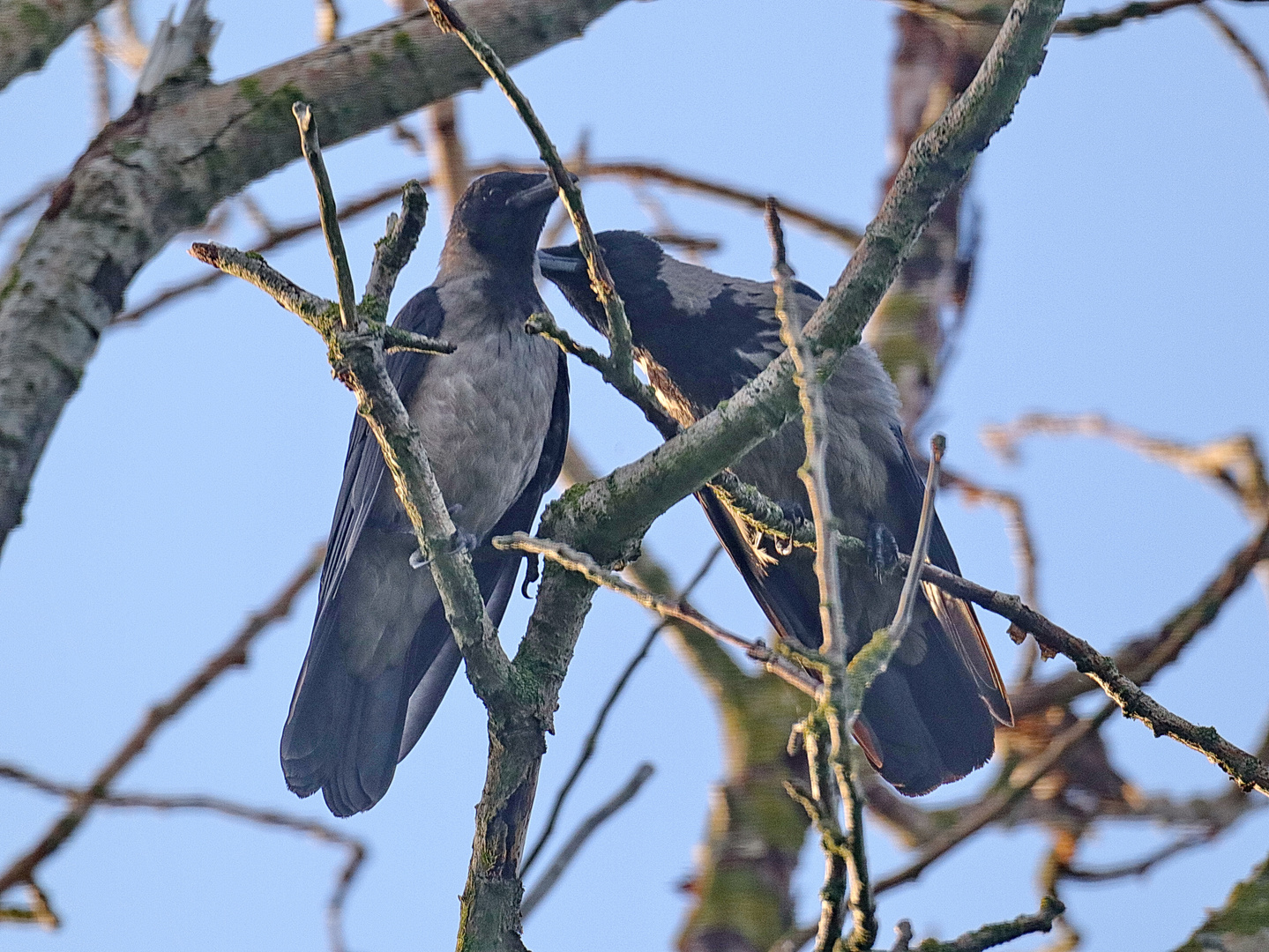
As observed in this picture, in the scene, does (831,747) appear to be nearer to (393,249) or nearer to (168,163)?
(393,249)

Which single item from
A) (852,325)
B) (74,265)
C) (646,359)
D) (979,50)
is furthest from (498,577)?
(979,50)

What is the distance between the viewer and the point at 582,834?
9.54ft

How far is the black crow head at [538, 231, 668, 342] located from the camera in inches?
201

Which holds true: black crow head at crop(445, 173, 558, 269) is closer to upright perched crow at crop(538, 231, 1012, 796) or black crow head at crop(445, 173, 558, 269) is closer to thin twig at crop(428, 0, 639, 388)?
upright perched crow at crop(538, 231, 1012, 796)

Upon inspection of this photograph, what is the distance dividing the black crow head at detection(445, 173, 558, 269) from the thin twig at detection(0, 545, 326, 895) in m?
1.49

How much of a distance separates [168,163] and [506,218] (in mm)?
1442

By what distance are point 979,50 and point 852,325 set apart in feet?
13.8

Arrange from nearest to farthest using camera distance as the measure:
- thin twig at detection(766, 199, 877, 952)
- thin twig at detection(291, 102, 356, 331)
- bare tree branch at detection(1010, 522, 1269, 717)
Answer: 1. thin twig at detection(766, 199, 877, 952)
2. thin twig at detection(291, 102, 356, 331)
3. bare tree branch at detection(1010, 522, 1269, 717)

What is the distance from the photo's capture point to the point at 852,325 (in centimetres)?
288

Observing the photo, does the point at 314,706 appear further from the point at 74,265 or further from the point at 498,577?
the point at 74,265

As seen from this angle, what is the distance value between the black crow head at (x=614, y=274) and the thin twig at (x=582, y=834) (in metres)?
2.45

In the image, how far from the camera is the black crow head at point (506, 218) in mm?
4980

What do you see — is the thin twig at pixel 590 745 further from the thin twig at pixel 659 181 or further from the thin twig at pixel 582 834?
the thin twig at pixel 659 181

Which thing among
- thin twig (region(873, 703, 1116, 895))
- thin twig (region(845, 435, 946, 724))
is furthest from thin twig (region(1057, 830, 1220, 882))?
thin twig (region(845, 435, 946, 724))
